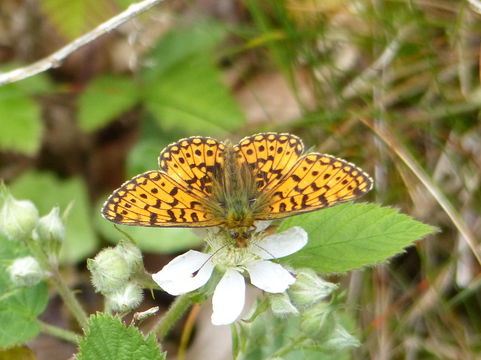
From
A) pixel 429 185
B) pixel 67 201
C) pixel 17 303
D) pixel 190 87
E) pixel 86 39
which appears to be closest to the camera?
pixel 17 303

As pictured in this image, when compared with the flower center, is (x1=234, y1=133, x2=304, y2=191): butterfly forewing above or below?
above

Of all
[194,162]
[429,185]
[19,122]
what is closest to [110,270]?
[194,162]

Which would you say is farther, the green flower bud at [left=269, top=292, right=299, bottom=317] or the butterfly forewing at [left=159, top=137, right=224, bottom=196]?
the butterfly forewing at [left=159, top=137, right=224, bottom=196]

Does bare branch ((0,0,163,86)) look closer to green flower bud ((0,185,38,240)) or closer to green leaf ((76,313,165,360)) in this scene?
green flower bud ((0,185,38,240))

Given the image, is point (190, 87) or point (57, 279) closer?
point (57, 279)

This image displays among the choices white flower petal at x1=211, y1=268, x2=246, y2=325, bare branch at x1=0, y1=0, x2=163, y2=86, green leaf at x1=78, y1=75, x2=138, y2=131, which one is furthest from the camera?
green leaf at x1=78, y1=75, x2=138, y2=131

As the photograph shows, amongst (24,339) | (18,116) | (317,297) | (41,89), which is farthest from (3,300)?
(41,89)

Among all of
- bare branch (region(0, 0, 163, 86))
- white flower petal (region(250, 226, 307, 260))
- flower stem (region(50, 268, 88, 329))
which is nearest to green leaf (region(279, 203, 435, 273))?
white flower petal (region(250, 226, 307, 260))

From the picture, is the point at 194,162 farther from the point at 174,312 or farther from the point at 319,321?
the point at 319,321
